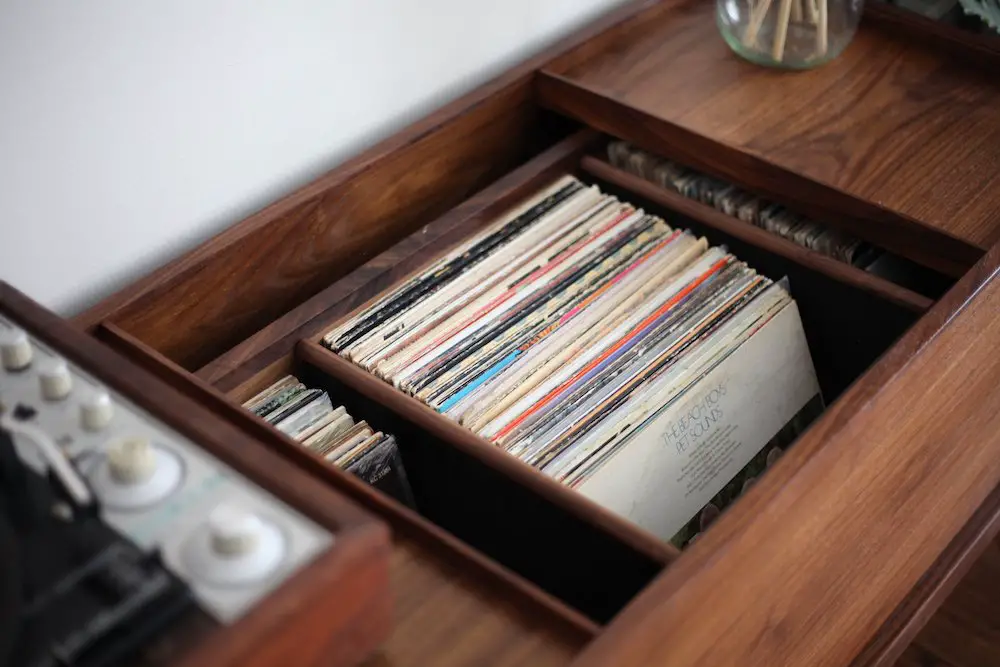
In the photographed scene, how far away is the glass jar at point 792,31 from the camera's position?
1.38 m

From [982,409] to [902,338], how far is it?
30 cm

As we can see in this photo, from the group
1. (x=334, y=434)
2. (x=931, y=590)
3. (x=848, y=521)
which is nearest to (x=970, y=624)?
(x=931, y=590)

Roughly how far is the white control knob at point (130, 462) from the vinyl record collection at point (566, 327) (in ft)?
1.38

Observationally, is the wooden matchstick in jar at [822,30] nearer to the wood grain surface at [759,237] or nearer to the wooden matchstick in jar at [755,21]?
the wooden matchstick in jar at [755,21]

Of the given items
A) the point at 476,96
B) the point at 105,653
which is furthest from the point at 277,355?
the point at 105,653

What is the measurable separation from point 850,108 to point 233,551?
3.23 feet

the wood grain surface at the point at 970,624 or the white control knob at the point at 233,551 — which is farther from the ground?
the white control knob at the point at 233,551

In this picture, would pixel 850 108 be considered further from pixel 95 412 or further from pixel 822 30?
pixel 95 412

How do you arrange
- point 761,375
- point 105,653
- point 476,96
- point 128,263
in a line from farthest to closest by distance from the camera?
1. point 476,96
2. point 761,375
3. point 128,263
4. point 105,653

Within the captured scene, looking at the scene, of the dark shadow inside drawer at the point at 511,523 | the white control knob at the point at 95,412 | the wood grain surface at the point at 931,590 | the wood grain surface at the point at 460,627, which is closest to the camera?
the white control knob at the point at 95,412

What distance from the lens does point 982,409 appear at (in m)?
1.25

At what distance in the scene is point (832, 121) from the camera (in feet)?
4.28

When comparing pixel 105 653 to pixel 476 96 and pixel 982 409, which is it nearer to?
pixel 476 96

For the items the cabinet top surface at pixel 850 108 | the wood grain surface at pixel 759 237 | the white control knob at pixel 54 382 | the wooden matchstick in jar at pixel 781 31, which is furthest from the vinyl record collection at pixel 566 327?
the white control knob at pixel 54 382
